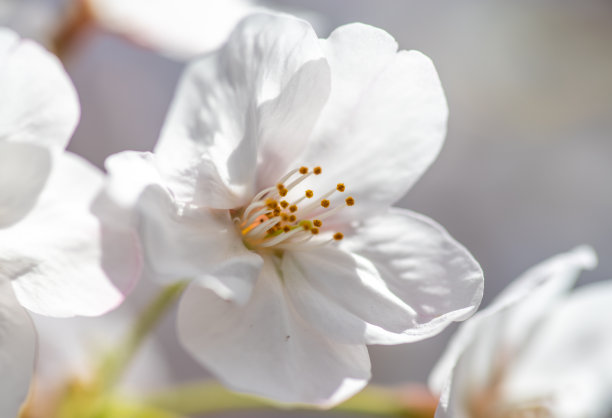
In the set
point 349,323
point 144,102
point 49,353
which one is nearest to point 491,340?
point 349,323

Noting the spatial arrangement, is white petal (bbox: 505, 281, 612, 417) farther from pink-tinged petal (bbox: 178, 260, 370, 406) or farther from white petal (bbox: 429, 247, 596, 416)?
pink-tinged petal (bbox: 178, 260, 370, 406)

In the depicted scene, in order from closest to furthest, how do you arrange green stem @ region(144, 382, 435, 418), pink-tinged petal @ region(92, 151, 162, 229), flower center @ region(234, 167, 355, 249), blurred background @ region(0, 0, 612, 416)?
pink-tinged petal @ region(92, 151, 162, 229)
flower center @ region(234, 167, 355, 249)
green stem @ region(144, 382, 435, 418)
blurred background @ region(0, 0, 612, 416)

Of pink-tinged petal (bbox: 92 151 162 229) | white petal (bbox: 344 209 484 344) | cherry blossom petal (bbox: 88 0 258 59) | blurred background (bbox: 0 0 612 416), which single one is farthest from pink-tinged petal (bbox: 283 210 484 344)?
blurred background (bbox: 0 0 612 416)

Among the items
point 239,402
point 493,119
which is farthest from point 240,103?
point 493,119

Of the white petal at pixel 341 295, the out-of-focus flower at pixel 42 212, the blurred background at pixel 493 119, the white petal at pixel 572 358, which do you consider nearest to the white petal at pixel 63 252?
the out-of-focus flower at pixel 42 212

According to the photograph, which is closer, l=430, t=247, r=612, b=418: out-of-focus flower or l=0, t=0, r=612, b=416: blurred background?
l=430, t=247, r=612, b=418: out-of-focus flower

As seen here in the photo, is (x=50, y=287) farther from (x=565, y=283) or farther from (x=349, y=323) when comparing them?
(x=565, y=283)
